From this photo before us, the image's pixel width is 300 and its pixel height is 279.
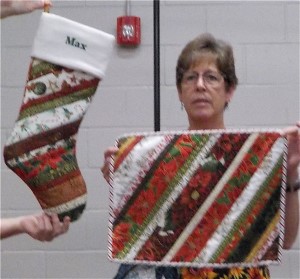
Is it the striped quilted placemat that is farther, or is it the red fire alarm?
the red fire alarm

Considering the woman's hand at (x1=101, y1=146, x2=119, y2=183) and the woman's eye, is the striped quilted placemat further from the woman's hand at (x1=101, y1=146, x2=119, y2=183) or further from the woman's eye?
the woman's eye

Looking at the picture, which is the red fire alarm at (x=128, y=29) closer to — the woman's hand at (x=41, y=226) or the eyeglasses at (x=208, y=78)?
the eyeglasses at (x=208, y=78)

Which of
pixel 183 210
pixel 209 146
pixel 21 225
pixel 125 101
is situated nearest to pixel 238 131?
pixel 209 146

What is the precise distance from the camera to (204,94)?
118 centimetres

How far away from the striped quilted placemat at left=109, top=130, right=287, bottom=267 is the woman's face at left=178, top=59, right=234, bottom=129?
0.08 m

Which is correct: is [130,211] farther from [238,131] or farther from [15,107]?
[15,107]

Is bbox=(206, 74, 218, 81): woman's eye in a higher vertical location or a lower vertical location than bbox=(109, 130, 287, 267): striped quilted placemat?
higher

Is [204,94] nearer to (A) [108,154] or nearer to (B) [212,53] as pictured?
(B) [212,53]

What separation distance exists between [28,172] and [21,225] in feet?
0.30

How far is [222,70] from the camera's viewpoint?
121cm

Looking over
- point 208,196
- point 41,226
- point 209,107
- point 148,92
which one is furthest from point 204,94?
point 148,92

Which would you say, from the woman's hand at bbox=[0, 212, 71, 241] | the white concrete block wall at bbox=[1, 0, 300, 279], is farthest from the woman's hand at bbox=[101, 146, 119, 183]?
the white concrete block wall at bbox=[1, 0, 300, 279]

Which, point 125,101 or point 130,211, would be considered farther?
point 125,101

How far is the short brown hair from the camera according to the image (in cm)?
121
